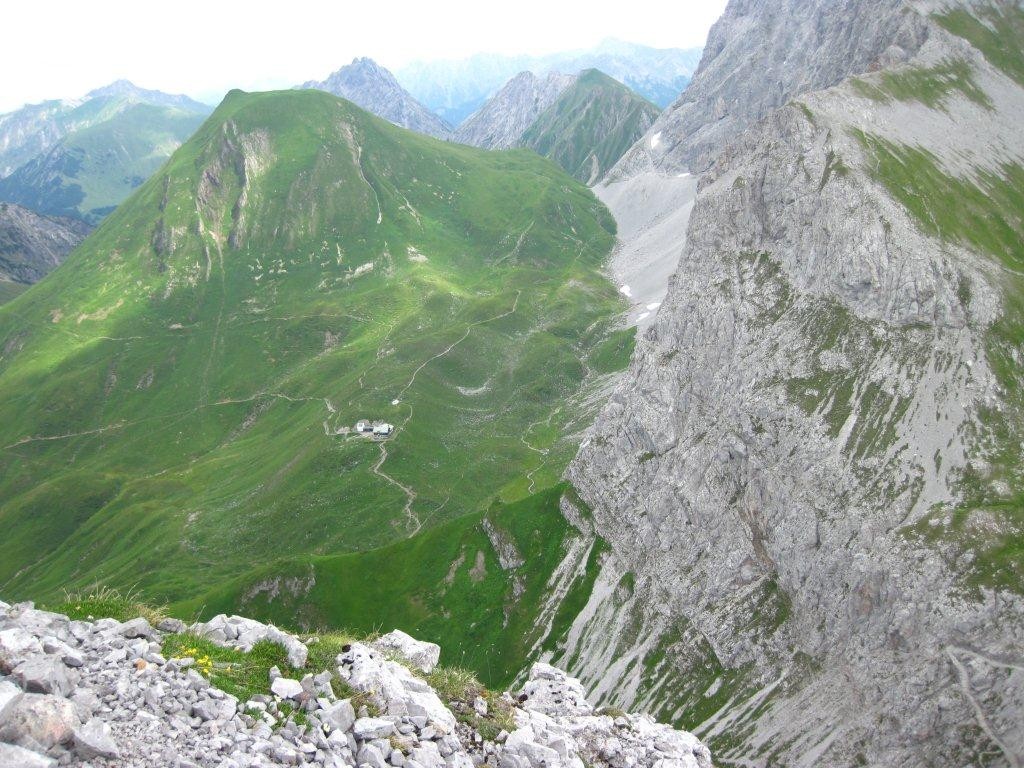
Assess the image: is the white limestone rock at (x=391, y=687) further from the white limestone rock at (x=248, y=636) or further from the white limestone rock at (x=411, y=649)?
the white limestone rock at (x=411, y=649)

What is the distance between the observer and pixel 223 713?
1870cm

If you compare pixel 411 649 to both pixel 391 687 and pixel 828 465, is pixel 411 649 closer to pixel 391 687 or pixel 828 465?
pixel 391 687

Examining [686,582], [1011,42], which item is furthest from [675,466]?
[1011,42]

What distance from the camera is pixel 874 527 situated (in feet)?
237

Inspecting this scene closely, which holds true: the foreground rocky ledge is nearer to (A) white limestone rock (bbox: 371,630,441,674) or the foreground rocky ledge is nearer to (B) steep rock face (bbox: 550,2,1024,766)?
(A) white limestone rock (bbox: 371,630,441,674)

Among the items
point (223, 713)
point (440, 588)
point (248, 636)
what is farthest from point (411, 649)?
point (440, 588)

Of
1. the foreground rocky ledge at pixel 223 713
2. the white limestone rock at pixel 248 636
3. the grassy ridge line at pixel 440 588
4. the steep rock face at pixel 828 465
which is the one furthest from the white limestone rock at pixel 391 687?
the grassy ridge line at pixel 440 588

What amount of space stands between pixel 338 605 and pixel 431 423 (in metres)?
67.5

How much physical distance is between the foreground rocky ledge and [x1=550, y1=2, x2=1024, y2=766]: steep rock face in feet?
171

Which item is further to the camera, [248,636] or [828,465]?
[828,465]

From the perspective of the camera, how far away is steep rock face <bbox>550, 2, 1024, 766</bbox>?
217 feet

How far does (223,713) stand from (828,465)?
7561 cm

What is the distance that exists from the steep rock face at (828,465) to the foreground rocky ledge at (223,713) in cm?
5223

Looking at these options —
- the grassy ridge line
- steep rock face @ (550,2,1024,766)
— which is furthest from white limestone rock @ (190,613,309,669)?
the grassy ridge line
